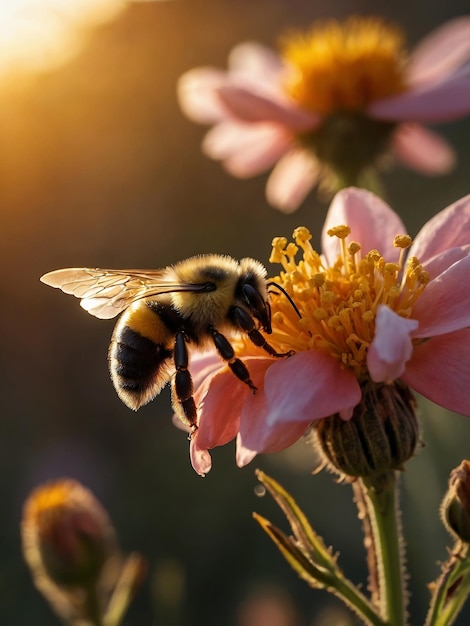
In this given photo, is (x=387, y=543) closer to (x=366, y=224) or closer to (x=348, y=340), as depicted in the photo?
(x=348, y=340)

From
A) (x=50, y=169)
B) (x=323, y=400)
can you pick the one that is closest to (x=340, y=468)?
(x=323, y=400)

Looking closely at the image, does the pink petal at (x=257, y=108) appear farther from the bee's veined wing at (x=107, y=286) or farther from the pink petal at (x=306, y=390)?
the pink petal at (x=306, y=390)

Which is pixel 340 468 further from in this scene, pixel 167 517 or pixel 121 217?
pixel 121 217

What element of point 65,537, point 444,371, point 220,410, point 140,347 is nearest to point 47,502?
point 65,537

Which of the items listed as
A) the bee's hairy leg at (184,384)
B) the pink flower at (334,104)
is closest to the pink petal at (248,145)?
the pink flower at (334,104)

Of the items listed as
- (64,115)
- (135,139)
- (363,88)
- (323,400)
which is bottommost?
(323,400)

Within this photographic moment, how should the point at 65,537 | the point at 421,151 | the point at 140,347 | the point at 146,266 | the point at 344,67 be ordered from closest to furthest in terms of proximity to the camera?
the point at 140,347 < the point at 65,537 < the point at 344,67 < the point at 421,151 < the point at 146,266
